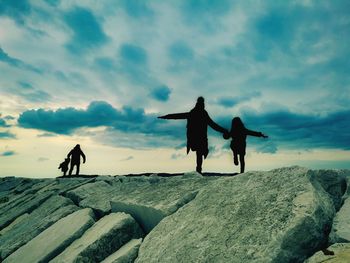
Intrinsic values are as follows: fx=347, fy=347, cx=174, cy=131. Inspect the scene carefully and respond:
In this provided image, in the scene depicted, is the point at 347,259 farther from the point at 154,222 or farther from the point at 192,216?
the point at 154,222

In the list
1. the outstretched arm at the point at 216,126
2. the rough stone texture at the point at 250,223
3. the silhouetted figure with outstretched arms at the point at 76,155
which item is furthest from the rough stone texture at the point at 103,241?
the silhouetted figure with outstretched arms at the point at 76,155

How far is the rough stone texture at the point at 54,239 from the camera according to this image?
3.21 m

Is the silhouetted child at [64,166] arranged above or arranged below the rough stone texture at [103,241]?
above

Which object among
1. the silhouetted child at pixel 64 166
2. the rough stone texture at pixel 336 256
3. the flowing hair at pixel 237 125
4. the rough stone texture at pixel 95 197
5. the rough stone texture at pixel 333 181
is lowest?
the rough stone texture at pixel 336 256

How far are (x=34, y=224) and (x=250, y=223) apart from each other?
327cm

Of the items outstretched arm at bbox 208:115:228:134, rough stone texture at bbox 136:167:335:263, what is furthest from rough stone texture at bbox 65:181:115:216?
outstretched arm at bbox 208:115:228:134

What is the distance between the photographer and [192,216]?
2.60 meters

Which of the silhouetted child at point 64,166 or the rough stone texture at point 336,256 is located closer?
the rough stone texture at point 336,256

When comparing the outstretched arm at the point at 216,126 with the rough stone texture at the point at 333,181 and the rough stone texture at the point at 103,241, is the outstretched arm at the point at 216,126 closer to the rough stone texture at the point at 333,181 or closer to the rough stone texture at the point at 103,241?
the rough stone texture at the point at 103,241

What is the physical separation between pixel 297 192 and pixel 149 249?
3.68 feet

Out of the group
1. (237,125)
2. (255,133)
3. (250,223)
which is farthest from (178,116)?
(250,223)

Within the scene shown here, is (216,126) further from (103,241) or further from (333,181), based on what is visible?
(103,241)

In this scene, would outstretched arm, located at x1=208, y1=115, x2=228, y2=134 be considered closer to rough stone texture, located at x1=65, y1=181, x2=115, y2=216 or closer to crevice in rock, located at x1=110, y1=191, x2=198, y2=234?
rough stone texture, located at x1=65, y1=181, x2=115, y2=216

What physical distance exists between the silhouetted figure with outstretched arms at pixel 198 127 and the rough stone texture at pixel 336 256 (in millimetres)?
4920
